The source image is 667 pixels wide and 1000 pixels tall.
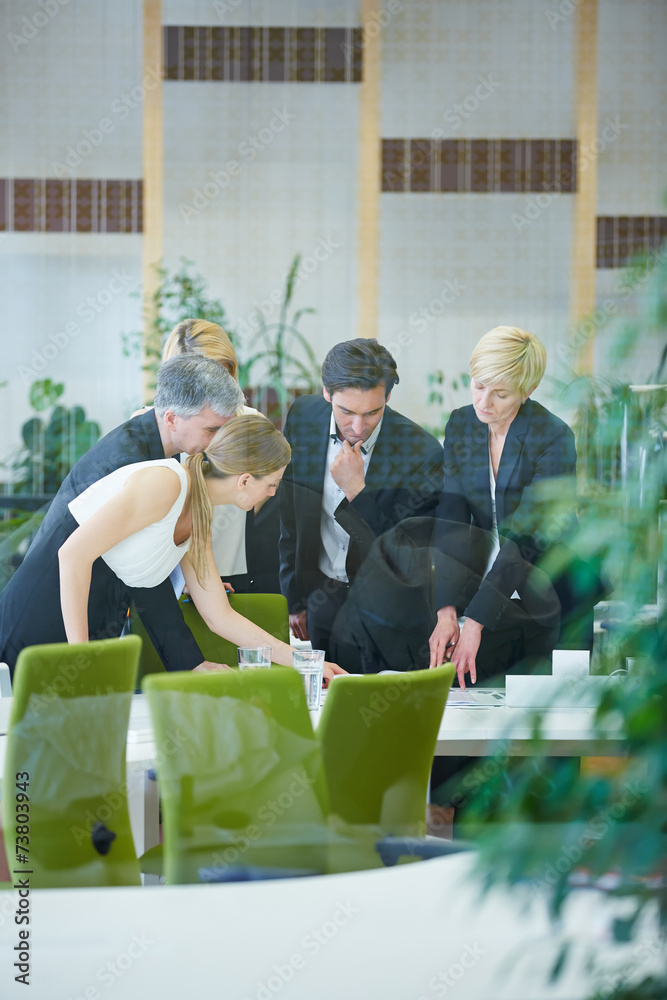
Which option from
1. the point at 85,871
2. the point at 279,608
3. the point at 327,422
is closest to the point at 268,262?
the point at 327,422

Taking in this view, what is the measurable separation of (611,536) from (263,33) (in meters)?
2.78

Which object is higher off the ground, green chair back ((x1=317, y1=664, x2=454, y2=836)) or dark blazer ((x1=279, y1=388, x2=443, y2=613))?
dark blazer ((x1=279, y1=388, x2=443, y2=613))

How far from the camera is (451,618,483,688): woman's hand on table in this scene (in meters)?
Answer: 3.01

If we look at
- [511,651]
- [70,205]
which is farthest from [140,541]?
[511,651]

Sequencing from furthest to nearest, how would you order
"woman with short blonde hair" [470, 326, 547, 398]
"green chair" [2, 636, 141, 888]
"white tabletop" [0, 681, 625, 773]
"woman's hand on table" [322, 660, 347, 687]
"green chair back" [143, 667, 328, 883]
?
"woman with short blonde hair" [470, 326, 547, 398] → "woman's hand on table" [322, 660, 347, 687] → "white tabletop" [0, 681, 625, 773] → "green chair" [2, 636, 141, 888] → "green chair back" [143, 667, 328, 883]

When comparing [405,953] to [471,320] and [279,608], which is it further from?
[471,320]

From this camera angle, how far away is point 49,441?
2980 millimetres

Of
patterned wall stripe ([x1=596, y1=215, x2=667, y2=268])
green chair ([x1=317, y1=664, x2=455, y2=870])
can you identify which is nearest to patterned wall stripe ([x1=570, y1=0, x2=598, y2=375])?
patterned wall stripe ([x1=596, y1=215, x2=667, y2=268])

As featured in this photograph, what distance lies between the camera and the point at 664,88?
3.09 metres

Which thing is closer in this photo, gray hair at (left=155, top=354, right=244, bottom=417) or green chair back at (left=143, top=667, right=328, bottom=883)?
green chair back at (left=143, top=667, right=328, bottom=883)

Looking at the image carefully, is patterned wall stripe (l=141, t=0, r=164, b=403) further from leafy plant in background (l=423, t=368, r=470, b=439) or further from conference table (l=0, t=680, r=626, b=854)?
conference table (l=0, t=680, r=626, b=854)

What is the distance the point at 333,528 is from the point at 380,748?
39.3 inches

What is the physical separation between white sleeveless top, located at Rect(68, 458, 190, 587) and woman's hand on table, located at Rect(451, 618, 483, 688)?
0.94 metres

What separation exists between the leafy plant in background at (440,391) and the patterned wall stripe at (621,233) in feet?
2.13
